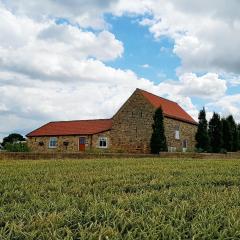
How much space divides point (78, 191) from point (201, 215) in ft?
9.44

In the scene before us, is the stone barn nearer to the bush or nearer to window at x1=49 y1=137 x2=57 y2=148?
window at x1=49 y1=137 x2=57 y2=148

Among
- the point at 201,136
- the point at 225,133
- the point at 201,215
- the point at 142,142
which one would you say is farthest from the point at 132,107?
the point at 201,215

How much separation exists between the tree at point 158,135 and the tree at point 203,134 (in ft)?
17.4

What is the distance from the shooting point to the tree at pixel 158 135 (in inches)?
1619

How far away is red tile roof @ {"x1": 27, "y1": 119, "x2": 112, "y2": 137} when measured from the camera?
46906 millimetres

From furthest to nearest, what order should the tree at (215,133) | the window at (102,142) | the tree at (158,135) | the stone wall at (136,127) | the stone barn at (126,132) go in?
the window at (102,142) → the tree at (215,133) → the stone barn at (126,132) → the stone wall at (136,127) → the tree at (158,135)

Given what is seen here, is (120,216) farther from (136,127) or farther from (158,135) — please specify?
(136,127)

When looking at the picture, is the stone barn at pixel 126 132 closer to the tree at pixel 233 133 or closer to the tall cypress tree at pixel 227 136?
the tall cypress tree at pixel 227 136

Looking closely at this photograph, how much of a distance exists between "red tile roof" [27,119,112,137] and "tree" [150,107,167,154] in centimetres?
655

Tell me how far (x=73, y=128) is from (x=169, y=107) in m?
11.0

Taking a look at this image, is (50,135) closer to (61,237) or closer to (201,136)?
(201,136)

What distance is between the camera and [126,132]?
4519 centimetres

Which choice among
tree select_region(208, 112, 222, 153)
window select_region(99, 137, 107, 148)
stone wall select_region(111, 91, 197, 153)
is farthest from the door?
tree select_region(208, 112, 222, 153)

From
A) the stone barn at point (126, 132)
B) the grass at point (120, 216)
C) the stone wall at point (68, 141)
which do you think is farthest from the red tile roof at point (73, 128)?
the grass at point (120, 216)
